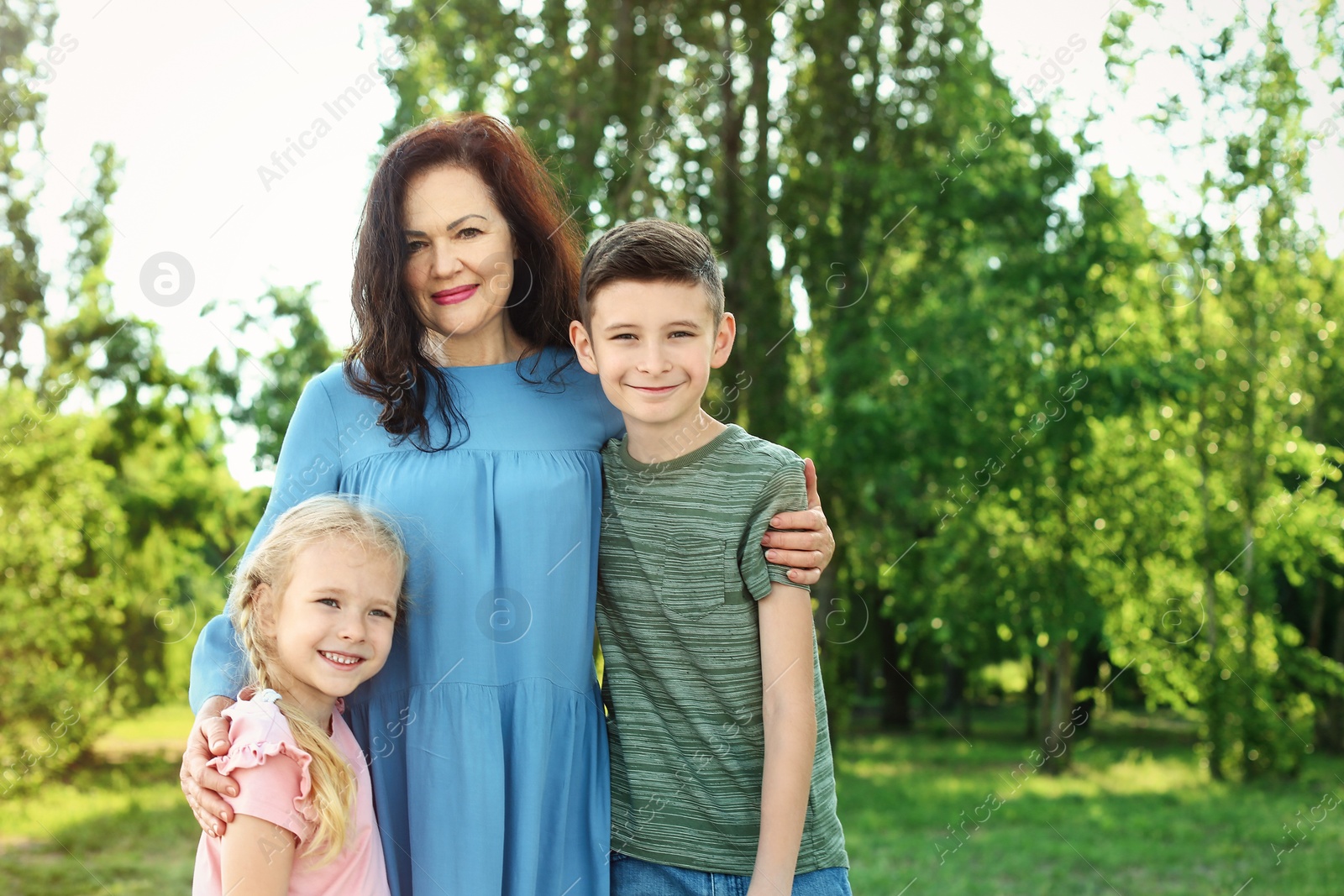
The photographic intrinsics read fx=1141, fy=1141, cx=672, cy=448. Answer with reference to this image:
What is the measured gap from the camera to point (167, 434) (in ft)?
28.2

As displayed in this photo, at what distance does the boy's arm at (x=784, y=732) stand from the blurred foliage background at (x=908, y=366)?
5.08 meters

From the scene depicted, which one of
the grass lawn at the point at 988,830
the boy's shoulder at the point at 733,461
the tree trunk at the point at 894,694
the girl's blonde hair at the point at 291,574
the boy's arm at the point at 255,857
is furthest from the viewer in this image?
the tree trunk at the point at 894,694

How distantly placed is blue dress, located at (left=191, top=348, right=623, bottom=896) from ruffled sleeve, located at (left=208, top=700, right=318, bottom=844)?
180mm

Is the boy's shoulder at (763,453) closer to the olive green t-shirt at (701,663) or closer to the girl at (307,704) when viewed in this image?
the olive green t-shirt at (701,663)

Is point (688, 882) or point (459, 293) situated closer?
point (688, 882)

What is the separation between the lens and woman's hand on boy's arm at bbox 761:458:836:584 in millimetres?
1738

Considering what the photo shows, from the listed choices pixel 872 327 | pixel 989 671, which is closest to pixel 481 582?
pixel 872 327

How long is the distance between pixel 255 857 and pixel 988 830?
719cm

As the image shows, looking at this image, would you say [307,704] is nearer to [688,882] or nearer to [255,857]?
[255,857]

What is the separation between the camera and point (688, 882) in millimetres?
1792

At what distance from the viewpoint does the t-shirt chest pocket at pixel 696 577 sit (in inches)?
69.9

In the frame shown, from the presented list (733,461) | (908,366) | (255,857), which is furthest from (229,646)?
(908,366)

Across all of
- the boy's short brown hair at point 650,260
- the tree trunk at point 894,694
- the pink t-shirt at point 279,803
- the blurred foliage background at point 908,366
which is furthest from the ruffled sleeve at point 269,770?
the tree trunk at point 894,694

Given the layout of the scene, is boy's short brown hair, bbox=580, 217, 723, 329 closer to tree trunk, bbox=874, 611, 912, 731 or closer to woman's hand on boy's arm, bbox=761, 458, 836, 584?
woman's hand on boy's arm, bbox=761, 458, 836, 584
